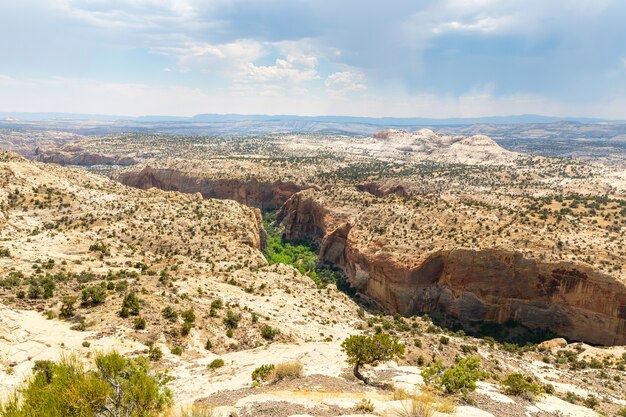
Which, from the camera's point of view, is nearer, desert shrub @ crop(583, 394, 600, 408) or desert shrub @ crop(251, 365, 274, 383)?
desert shrub @ crop(251, 365, 274, 383)

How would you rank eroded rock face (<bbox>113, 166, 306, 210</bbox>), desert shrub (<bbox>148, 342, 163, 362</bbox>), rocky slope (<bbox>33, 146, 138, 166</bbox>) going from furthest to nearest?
rocky slope (<bbox>33, 146, 138, 166</bbox>) < eroded rock face (<bbox>113, 166, 306, 210</bbox>) < desert shrub (<bbox>148, 342, 163, 362</bbox>)

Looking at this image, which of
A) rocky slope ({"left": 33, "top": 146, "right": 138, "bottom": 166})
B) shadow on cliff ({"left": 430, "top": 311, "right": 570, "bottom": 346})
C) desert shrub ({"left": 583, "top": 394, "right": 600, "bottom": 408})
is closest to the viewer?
desert shrub ({"left": 583, "top": 394, "right": 600, "bottom": 408})

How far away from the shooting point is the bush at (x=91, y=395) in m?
8.98

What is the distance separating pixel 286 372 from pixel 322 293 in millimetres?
26082

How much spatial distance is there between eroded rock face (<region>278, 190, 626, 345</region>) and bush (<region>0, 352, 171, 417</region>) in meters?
41.4

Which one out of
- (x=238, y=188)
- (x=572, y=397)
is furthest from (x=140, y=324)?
(x=238, y=188)

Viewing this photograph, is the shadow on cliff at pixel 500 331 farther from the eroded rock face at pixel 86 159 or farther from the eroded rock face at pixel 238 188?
the eroded rock face at pixel 86 159

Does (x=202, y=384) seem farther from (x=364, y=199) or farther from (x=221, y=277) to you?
(x=364, y=199)

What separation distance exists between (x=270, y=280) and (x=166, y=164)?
10230cm

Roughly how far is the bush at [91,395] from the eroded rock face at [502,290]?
41446mm

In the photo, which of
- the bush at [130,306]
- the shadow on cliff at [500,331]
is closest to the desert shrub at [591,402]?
the shadow on cliff at [500,331]

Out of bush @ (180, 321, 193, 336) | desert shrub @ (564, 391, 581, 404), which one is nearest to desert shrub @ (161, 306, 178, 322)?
bush @ (180, 321, 193, 336)

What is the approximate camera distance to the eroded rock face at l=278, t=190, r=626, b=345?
39.0 meters

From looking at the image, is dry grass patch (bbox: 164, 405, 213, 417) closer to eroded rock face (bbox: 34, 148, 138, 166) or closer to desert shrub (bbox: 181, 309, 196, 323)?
desert shrub (bbox: 181, 309, 196, 323)
